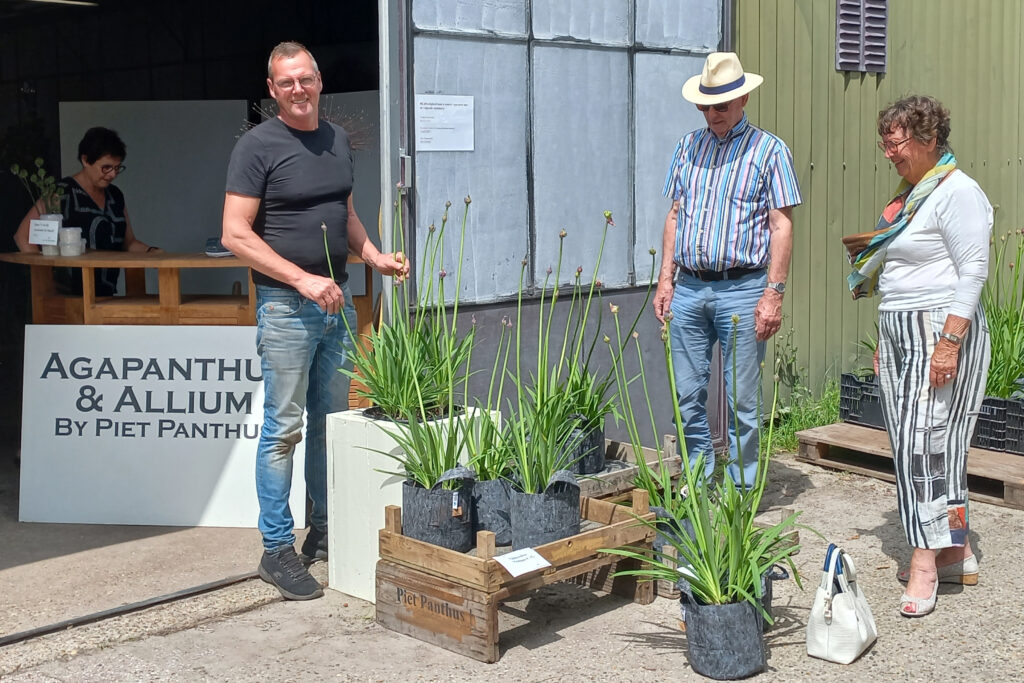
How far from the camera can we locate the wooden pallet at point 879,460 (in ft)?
18.8

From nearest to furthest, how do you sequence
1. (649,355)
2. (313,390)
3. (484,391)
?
(313,390), (484,391), (649,355)

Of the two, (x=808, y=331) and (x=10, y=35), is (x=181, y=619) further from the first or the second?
(x=10, y=35)

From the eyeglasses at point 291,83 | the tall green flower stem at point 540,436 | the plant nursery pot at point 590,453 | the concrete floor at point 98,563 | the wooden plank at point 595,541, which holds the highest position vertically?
the eyeglasses at point 291,83

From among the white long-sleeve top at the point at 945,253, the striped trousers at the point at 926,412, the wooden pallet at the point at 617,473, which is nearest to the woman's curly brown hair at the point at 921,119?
the white long-sleeve top at the point at 945,253

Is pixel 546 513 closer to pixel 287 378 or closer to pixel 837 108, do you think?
pixel 287 378

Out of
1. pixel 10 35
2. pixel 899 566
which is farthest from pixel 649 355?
pixel 10 35

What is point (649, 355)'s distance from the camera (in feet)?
20.6

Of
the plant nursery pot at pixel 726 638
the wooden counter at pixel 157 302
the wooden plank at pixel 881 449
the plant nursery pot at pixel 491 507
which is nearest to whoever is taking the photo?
the plant nursery pot at pixel 726 638

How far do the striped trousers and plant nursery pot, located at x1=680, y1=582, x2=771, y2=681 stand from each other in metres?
0.88

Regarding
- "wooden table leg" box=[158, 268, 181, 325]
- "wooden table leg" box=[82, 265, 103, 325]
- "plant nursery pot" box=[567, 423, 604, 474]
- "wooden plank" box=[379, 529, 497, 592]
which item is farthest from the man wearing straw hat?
"wooden table leg" box=[82, 265, 103, 325]

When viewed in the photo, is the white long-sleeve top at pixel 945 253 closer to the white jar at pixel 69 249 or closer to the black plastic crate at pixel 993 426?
the black plastic crate at pixel 993 426

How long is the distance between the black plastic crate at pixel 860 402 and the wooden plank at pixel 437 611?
131 inches

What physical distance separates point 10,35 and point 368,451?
358 inches

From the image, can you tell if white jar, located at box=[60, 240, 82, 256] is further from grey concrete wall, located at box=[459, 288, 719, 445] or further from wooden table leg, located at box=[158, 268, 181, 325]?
grey concrete wall, located at box=[459, 288, 719, 445]
